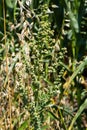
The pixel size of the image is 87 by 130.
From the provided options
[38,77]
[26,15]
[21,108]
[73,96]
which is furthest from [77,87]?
[38,77]

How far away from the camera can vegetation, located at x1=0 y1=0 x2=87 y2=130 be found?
1525 millimetres

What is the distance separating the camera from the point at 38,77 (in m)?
1.54

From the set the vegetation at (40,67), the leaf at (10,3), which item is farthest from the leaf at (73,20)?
the leaf at (10,3)

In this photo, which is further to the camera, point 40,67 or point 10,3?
point 10,3

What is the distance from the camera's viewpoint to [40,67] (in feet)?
4.97

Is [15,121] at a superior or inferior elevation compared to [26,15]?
inferior

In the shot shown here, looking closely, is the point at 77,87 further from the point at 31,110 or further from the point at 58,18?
the point at 31,110

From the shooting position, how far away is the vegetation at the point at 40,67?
5.00 feet

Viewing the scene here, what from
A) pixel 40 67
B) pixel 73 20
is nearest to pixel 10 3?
pixel 73 20

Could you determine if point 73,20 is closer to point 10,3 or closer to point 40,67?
point 10,3

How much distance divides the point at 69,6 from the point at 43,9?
1.70 feet

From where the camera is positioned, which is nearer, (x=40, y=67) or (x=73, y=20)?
(x=40, y=67)

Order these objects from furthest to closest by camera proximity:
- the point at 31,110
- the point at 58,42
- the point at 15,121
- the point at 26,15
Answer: the point at 58,42
the point at 15,121
the point at 26,15
the point at 31,110

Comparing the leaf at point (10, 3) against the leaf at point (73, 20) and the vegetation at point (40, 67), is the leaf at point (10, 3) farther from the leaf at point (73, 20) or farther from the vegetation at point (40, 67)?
the leaf at point (73, 20)
